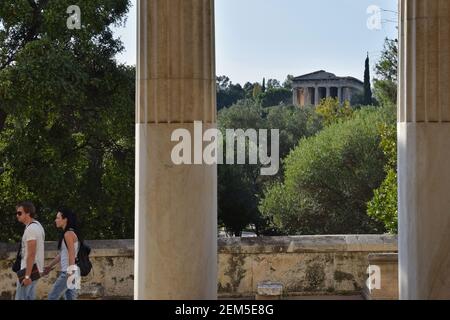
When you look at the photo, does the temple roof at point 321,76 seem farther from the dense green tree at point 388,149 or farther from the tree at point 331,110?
the dense green tree at point 388,149

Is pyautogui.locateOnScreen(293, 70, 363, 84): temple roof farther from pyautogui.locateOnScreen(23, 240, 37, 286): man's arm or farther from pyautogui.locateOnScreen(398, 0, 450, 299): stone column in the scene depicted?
pyautogui.locateOnScreen(398, 0, 450, 299): stone column

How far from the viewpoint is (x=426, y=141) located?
46.1 feet

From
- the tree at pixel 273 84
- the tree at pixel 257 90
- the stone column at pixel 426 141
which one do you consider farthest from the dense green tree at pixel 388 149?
the tree at pixel 273 84

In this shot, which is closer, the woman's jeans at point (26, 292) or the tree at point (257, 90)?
the woman's jeans at point (26, 292)

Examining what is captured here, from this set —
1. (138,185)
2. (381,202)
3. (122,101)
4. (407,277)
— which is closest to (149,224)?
(138,185)

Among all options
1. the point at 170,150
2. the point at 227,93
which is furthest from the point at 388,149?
the point at 227,93

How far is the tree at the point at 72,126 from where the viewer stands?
3519cm

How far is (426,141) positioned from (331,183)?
47.1 meters

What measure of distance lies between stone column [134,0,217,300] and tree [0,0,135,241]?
20.6 meters

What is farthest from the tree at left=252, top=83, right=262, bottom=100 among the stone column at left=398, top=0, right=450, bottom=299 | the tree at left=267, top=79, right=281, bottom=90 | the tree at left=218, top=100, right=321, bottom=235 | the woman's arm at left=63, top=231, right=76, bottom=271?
the stone column at left=398, top=0, right=450, bottom=299

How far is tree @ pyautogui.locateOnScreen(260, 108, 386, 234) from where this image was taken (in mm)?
59328

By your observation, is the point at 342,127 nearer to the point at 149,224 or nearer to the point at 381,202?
the point at 381,202

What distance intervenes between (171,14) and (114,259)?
8.74 metres

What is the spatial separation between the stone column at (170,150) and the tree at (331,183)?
44.5 metres
